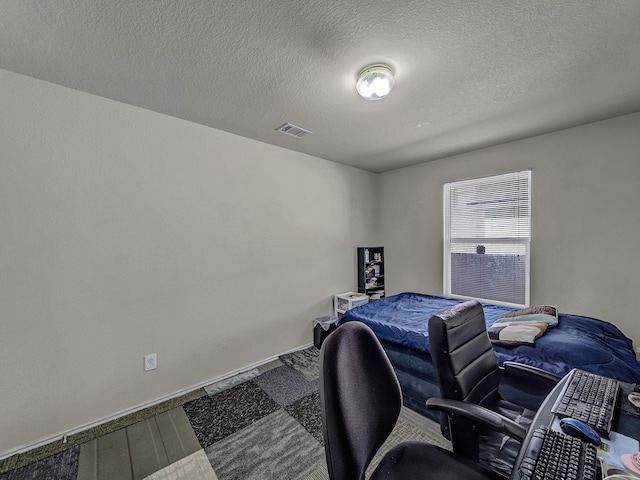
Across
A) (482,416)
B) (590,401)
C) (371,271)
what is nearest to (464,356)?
(482,416)

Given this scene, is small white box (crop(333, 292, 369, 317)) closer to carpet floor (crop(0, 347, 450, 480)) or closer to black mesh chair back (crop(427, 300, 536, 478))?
carpet floor (crop(0, 347, 450, 480))

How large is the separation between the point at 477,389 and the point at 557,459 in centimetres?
65

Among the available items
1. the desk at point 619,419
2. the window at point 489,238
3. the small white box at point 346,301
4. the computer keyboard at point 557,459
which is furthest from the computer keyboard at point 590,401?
the small white box at point 346,301

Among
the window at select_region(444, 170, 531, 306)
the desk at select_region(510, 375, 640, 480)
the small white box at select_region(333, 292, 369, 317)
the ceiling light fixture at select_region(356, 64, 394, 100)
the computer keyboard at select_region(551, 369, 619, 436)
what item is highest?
the ceiling light fixture at select_region(356, 64, 394, 100)

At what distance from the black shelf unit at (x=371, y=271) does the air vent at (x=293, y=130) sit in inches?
75.5

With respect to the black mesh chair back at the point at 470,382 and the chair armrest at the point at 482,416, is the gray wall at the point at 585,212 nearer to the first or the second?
the black mesh chair back at the point at 470,382

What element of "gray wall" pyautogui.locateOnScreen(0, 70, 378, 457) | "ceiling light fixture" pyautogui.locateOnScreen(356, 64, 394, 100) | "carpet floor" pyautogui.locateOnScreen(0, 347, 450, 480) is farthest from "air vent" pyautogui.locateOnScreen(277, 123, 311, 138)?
"carpet floor" pyautogui.locateOnScreen(0, 347, 450, 480)

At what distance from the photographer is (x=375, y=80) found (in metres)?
1.71

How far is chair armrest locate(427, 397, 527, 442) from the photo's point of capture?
104cm

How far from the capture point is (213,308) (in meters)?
2.58

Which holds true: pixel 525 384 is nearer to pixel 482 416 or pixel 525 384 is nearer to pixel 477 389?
pixel 477 389

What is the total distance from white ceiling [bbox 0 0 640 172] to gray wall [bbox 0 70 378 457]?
0.29 meters

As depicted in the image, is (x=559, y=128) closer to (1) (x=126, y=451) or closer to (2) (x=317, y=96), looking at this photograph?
(2) (x=317, y=96)

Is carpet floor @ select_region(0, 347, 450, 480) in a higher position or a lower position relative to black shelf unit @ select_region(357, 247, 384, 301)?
lower
